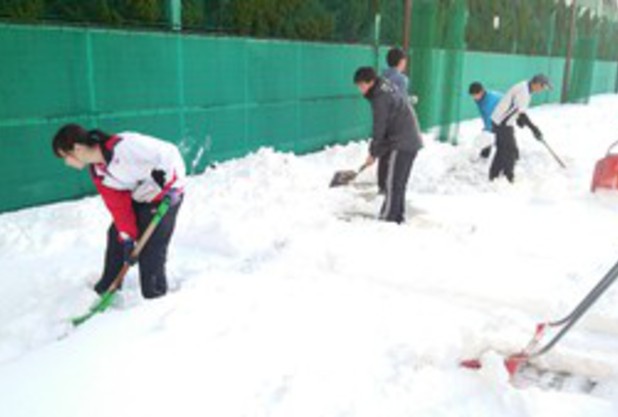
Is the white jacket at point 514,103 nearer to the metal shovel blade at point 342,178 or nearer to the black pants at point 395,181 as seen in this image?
the metal shovel blade at point 342,178

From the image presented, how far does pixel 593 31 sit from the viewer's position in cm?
2586

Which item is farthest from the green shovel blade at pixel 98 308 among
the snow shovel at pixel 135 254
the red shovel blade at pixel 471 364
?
the red shovel blade at pixel 471 364

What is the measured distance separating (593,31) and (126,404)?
2765 cm

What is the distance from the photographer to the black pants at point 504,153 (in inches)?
284

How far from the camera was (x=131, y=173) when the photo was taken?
11.5 feet

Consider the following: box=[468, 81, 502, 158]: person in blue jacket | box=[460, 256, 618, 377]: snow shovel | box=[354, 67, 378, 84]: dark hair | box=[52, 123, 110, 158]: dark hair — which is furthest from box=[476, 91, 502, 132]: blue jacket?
box=[52, 123, 110, 158]: dark hair

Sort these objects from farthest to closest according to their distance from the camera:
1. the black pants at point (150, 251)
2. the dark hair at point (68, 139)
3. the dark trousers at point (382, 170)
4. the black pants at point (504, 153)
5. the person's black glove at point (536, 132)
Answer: the person's black glove at point (536, 132) < the black pants at point (504, 153) < the dark trousers at point (382, 170) < the black pants at point (150, 251) < the dark hair at point (68, 139)

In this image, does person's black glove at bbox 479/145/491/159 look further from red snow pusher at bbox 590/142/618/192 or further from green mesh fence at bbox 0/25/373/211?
green mesh fence at bbox 0/25/373/211

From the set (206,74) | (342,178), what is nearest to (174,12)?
(206,74)

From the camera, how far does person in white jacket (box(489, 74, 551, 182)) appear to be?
7.01 metres

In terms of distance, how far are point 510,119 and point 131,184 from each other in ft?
16.0

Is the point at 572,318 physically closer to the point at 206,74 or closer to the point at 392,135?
the point at 392,135

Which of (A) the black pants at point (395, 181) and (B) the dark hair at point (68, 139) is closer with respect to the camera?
(B) the dark hair at point (68, 139)

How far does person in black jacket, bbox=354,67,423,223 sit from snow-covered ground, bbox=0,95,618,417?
1.01ft
